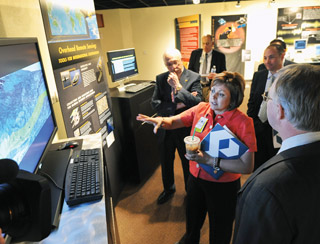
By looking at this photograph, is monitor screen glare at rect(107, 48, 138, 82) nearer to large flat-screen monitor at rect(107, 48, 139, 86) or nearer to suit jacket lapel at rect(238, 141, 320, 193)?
large flat-screen monitor at rect(107, 48, 139, 86)

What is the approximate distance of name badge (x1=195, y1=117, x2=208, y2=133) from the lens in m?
1.42

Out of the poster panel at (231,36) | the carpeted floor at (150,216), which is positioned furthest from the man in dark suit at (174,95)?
the poster panel at (231,36)

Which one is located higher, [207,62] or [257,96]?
[207,62]

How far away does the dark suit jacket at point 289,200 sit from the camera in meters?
0.67

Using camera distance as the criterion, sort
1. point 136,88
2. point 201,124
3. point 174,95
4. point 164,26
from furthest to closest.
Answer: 1. point 164,26
2. point 136,88
3. point 174,95
4. point 201,124

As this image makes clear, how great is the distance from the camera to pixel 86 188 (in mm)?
994

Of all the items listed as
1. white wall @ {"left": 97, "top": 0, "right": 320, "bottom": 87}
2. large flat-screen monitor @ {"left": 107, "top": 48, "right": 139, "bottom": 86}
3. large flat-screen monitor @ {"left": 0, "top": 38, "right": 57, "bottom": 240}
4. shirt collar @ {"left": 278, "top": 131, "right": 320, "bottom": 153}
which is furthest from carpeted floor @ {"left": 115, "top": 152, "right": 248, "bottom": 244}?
white wall @ {"left": 97, "top": 0, "right": 320, "bottom": 87}

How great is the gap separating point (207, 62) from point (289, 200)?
121 inches

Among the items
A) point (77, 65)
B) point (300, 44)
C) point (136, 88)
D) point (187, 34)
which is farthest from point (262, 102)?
point (300, 44)

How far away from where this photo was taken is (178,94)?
1910 millimetres

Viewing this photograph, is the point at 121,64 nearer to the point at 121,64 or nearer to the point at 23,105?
the point at 121,64

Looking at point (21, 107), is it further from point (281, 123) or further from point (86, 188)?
point (281, 123)

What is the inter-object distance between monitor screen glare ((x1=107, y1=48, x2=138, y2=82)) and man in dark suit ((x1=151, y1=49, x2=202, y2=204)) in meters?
0.71

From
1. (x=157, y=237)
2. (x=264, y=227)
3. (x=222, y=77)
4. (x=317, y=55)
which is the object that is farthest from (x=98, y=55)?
(x=317, y=55)
